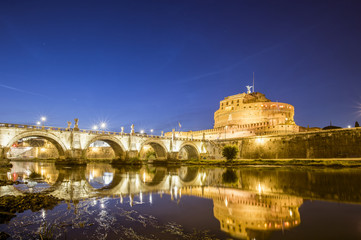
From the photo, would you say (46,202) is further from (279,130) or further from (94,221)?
(279,130)

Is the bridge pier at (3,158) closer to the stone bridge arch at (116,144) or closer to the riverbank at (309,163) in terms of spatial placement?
the stone bridge arch at (116,144)

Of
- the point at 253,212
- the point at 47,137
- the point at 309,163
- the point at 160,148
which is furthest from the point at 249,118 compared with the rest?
the point at 253,212

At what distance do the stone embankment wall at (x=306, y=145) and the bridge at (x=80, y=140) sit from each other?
49.7 feet

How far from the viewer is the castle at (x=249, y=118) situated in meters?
58.6

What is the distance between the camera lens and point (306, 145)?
41531 mm

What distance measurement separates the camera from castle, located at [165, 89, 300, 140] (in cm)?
5859

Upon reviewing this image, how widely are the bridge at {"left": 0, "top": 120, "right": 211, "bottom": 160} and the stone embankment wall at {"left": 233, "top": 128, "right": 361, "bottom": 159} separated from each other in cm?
1515

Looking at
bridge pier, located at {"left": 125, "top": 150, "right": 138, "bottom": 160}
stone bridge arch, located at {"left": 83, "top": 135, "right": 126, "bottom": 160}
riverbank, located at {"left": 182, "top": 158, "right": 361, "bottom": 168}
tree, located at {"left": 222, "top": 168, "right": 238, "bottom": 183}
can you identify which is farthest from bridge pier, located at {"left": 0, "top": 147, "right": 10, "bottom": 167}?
riverbank, located at {"left": 182, "top": 158, "right": 361, "bottom": 168}

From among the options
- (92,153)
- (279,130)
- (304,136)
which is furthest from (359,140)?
(92,153)

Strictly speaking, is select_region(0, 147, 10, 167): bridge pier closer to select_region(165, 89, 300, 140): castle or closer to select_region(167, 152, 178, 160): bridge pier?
select_region(167, 152, 178, 160): bridge pier

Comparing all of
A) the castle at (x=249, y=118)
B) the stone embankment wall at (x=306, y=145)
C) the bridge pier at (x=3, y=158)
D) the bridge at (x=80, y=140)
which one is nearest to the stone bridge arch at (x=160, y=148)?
the bridge at (x=80, y=140)

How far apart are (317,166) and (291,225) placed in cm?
2817

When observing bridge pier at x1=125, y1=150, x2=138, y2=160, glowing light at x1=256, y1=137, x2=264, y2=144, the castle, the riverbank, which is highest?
the castle

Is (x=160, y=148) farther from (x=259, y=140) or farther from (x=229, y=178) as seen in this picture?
(x=229, y=178)
